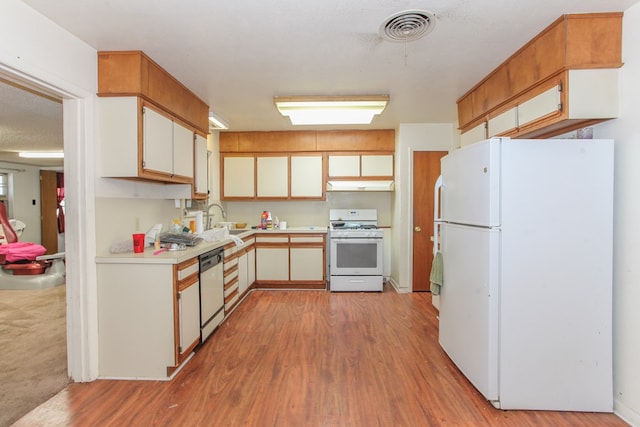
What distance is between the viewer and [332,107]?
128 inches

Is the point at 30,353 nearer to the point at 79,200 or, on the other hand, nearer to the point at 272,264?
the point at 79,200

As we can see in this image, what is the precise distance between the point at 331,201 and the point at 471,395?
335 centimetres

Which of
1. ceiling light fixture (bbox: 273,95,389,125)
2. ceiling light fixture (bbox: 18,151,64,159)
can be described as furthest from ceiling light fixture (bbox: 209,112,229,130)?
ceiling light fixture (bbox: 18,151,64,159)

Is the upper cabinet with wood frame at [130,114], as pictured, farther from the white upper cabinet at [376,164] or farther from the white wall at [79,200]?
the white upper cabinet at [376,164]

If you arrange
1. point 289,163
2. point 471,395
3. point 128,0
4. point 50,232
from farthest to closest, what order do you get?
1. point 50,232
2. point 289,163
3. point 471,395
4. point 128,0

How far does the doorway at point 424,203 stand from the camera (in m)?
4.27

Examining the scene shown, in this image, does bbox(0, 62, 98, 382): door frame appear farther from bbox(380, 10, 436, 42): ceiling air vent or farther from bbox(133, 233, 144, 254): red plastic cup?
bbox(380, 10, 436, 42): ceiling air vent

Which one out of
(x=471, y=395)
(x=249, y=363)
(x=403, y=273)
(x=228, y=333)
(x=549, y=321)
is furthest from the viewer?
(x=403, y=273)

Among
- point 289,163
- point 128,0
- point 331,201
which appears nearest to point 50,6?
point 128,0

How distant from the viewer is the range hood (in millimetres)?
4578

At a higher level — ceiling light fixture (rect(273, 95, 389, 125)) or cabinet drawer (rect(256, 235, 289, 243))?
ceiling light fixture (rect(273, 95, 389, 125))

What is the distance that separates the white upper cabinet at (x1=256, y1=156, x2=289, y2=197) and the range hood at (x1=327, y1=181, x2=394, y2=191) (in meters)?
0.68

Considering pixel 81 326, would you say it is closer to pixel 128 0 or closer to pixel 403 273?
pixel 128 0

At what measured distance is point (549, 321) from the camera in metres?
1.86
